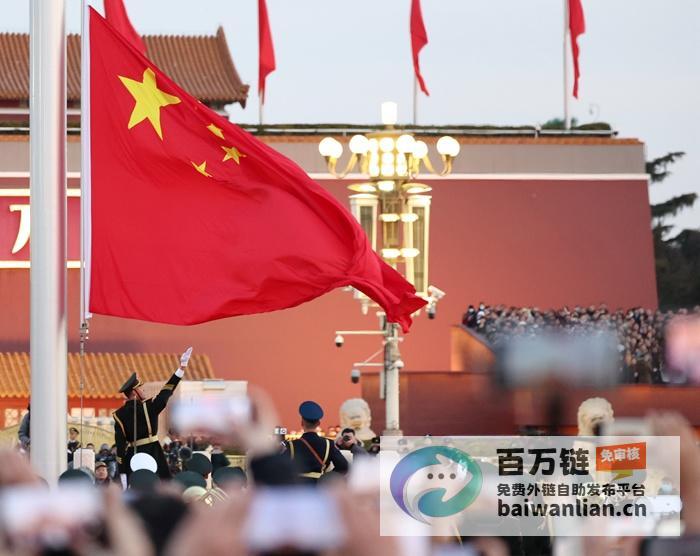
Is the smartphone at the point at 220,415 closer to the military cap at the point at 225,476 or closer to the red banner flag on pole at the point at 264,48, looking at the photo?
the military cap at the point at 225,476

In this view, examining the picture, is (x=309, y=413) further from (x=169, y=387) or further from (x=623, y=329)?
(x=623, y=329)

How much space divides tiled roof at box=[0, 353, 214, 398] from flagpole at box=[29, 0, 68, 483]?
15312mm

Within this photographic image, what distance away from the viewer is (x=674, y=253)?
4078 centimetres

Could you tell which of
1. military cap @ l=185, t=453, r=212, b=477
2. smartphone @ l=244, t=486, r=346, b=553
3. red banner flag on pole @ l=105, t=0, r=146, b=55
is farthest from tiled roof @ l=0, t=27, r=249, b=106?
smartphone @ l=244, t=486, r=346, b=553

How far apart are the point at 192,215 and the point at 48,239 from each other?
1116 millimetres

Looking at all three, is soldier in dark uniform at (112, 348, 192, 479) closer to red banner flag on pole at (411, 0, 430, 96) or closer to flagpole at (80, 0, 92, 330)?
flagpole at (80, 0, 92, 330)

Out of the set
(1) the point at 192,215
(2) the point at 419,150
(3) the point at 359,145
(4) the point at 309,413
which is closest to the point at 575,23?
(2) the point at 419,150

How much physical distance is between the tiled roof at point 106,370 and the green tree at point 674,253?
1717 centimetres

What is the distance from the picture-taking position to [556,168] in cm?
2547

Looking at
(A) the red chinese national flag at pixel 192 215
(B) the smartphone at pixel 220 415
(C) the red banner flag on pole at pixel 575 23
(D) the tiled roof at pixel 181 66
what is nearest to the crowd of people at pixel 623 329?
(C) the red banner flag on pole at pixel 575 23

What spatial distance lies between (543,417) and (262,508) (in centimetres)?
1421

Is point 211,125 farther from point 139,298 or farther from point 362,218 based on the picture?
point 362,218

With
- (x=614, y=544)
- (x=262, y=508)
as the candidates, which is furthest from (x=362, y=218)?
(x=262, y=508)

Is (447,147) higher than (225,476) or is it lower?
higher
